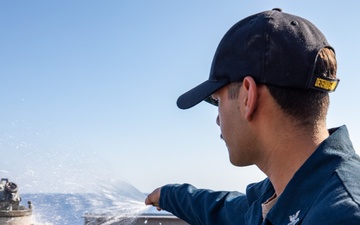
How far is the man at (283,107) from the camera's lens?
1.68 meters

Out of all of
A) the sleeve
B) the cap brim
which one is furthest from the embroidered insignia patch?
the sleeve

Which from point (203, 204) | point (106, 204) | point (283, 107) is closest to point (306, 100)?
point (283, 107)

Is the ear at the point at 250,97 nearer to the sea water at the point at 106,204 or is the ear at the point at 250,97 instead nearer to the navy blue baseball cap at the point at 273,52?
the navy blue baseball cap at the point at 273,52

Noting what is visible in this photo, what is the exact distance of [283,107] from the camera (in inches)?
71.0

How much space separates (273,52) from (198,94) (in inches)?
15.4

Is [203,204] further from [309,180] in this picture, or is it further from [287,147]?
[309,180]

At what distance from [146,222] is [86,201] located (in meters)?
1.37

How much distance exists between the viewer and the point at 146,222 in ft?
19.7

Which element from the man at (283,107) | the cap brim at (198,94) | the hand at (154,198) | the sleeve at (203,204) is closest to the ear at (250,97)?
the man at (283,107)

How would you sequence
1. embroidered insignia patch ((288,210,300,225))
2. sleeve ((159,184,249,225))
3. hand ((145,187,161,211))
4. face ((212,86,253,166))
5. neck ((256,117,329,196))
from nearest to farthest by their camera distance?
embroidered insignia patch ((288,210,300,225)) → neck ((256,117,329,196)) → face ((212,86,253,166)) → sleeve ((159,184,249,225)) → hand ((145,187,161,211))

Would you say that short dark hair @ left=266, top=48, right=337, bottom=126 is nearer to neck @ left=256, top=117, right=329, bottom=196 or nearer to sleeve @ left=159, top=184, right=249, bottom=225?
neck @ left=256, top=117, right=329, bottom=196

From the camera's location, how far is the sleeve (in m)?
3.11

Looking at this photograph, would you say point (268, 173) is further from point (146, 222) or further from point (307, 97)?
point (146, 222)

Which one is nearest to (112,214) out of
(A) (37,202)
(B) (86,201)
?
(B) (86,201)
